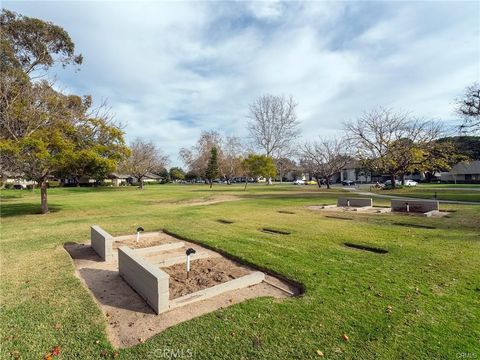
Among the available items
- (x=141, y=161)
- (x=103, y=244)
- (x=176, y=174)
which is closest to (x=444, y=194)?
(x=103, y=244)

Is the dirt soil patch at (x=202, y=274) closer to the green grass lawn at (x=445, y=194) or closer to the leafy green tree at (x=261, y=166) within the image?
the green grass lawn at (x=445, y=194)

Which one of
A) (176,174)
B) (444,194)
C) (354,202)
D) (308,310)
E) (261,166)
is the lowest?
(444,194)

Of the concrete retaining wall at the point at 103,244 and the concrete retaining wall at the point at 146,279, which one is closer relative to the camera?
the concrete retaining wall at the point at 146,279

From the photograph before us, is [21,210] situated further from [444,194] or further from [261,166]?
[444,194]

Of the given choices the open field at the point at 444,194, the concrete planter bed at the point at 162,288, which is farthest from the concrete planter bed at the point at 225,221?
the open field at the point at 444,194

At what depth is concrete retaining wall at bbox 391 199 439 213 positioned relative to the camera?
1357 cm

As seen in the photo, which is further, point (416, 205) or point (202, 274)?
point (416, 205)

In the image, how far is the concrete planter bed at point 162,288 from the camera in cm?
376

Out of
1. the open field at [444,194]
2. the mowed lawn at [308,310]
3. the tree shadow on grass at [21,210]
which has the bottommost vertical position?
the open field at [444,194]

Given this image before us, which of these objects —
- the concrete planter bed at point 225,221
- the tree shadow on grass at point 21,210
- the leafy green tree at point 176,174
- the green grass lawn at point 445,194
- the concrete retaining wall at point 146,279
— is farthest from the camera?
the leafy green tree at point 176,174

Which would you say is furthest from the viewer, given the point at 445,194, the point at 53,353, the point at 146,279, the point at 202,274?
the point at 445,194

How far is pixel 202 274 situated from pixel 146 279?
4.30 feet

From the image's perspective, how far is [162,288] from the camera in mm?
3945

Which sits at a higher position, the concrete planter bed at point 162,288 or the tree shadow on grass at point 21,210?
the tree shadow on grass at point 21,210
